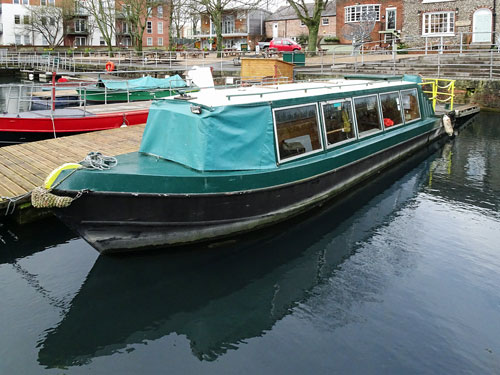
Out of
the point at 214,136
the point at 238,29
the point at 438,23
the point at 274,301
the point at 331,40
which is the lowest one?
the point at 274,301

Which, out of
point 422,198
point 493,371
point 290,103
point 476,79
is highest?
point 476,79

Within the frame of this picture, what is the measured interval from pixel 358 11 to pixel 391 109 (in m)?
34.2

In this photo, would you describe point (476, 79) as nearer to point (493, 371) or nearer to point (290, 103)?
point (290, 103)

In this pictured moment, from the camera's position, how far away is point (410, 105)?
47.7 feet

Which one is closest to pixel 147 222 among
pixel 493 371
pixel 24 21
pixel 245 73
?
pixel 493 371

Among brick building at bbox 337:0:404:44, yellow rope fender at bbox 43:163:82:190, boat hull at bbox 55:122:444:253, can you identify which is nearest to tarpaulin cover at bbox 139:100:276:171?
boat hull at bbox 55:122:444:253

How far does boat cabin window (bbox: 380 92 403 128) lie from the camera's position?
499 inches

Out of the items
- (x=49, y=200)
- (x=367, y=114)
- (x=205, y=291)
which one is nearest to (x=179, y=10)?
(x=367, y=114)

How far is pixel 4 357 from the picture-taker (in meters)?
5.61

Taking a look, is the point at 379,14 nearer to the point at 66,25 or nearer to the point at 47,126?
the point at 47,126

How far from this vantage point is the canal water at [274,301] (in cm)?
562

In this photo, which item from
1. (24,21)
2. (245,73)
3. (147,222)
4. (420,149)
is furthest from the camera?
(24,21)

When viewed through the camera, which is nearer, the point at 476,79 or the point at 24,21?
the point at 476,79

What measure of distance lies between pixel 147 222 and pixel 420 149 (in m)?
10.9
